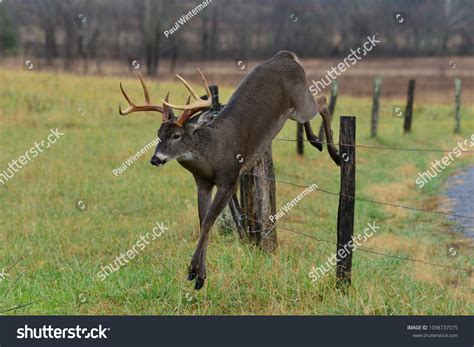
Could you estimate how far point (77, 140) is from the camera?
54.8 ft

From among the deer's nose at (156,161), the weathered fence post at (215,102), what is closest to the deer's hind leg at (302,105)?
the weathered fence post at (215,102)

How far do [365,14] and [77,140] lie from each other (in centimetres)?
5246

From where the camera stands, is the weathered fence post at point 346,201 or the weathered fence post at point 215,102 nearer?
the weathered fence post at point 346,201

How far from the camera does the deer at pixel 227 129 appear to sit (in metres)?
5.50

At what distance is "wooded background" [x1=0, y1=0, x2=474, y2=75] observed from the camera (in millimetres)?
53812

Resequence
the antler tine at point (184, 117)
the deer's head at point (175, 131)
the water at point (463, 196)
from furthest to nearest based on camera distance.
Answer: the water at point (463, 196) < the antler tine at point (184, 117) < the deer's head at point (175, 131)

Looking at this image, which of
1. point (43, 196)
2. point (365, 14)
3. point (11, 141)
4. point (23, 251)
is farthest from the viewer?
point (365, 14)

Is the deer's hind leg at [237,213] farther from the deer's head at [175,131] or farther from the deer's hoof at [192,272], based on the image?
the deer's head at [175,131]

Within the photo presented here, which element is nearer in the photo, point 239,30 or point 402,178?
point 402,178

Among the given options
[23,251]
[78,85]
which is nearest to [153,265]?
[23,251]

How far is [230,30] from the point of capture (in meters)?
74.9

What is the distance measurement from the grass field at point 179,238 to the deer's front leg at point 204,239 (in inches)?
25.2

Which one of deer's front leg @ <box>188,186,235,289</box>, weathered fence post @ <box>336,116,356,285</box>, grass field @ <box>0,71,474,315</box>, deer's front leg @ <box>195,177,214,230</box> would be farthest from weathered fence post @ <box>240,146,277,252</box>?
deer's front leg @ <box>188,186,235,289</box>

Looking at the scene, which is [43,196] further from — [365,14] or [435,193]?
[365,14]
